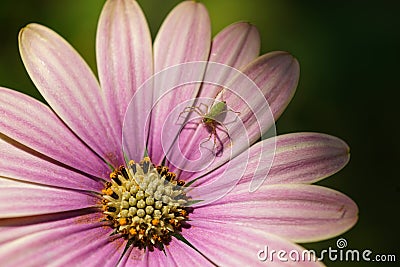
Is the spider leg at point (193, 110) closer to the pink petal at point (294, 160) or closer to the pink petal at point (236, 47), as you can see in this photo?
the pink petal at point (236, 47)

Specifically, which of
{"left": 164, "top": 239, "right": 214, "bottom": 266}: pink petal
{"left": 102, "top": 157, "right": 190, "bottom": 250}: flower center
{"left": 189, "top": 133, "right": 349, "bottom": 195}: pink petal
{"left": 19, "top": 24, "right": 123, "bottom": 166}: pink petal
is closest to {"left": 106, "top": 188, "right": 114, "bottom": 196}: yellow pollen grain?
{"left": 102, "top": 157, "right": 190, "bottom": 250}: flower center

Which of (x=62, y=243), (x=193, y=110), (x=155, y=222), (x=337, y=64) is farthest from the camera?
(x=337, y=64)

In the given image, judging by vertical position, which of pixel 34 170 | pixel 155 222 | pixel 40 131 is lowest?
pixel 155 222

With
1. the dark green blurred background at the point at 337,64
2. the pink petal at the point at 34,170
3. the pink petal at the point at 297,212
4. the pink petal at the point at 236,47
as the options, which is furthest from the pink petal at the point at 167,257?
the dark green blurred background at the point at 337,64

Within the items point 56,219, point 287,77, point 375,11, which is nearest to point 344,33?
point 375,11

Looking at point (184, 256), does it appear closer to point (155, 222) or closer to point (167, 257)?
point (167, 257)

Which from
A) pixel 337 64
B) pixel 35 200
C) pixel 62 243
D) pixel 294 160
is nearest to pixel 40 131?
pixel 35 200

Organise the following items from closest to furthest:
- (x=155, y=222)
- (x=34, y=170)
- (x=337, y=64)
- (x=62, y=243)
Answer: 1. (x=62, y=243)
2. (x=34, y=170)
3. (x=155, y=222)
4. (x=337, y=64)

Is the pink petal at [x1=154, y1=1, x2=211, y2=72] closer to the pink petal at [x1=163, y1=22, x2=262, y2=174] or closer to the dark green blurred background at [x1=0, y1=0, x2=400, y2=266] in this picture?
the pink petal at [x1=163, y1=22, x2=262, y2=174]
